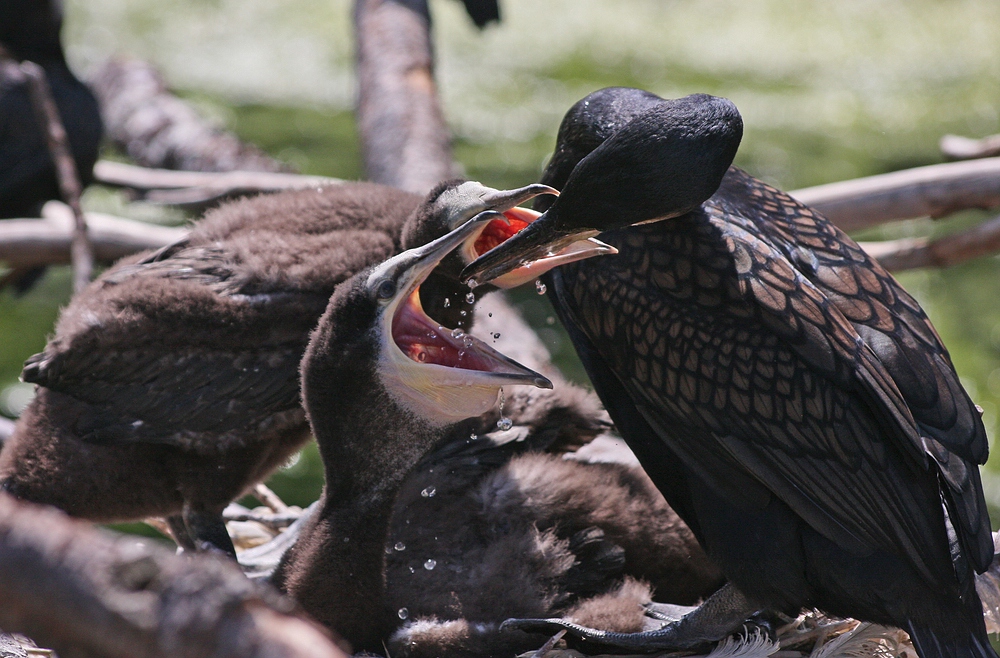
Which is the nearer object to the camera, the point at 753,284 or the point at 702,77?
the point at 753,284

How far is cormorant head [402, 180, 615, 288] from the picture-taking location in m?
2.04

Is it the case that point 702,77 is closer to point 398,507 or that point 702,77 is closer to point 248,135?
point 248,135

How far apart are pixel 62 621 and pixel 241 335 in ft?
4.76

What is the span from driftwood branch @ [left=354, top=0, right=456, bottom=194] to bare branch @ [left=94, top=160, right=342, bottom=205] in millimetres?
224

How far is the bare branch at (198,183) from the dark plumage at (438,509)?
1.62 metres

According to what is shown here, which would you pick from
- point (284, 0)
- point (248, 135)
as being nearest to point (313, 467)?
point (248, 135)

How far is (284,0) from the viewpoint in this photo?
866 centimetres

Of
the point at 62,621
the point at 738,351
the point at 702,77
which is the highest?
the point at 62,621

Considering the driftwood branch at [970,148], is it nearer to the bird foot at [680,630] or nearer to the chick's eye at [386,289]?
the bird foot at [680,630]

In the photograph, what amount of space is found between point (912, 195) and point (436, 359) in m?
2.10

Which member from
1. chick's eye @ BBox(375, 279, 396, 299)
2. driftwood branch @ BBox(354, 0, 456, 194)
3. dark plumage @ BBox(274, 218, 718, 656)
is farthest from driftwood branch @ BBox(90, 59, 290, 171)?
chick's eye @ BBox(375, 279, 396, 299)

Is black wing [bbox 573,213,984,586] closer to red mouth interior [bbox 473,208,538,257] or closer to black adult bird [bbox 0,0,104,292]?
red mouth interior [bbox 473,208,538,257]

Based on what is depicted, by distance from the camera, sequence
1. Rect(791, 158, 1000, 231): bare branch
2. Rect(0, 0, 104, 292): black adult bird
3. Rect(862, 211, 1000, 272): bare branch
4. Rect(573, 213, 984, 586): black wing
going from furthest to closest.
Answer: Rect(0, 0, 104, 292): black adult bird → Rect(862, 211, 1000, 272): bare branch → Rect(791, 158, 1000, 231): bare branch → Rect(573, 213, 984, 586): black wing

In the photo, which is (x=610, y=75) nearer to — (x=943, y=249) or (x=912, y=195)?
(x=943, y=249)
